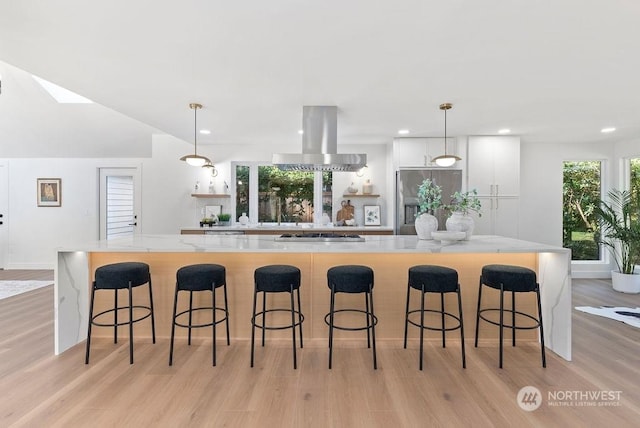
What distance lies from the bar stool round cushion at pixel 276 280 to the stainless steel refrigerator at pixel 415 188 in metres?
2.88

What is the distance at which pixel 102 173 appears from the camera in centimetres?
620

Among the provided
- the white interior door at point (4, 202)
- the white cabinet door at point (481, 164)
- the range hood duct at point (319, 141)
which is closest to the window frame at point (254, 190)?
the range hood duct at point (319, 141)

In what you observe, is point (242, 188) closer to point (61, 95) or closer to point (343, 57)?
point (61, 95)

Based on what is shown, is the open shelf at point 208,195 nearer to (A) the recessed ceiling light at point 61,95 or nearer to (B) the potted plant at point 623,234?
(A) the recessed ceiling light at point 61,95

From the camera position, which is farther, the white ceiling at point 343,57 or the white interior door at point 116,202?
the white interior door at point 116,202

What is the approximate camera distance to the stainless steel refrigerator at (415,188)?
5004 millimetres

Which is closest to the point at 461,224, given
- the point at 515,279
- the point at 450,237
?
the point at 450,237

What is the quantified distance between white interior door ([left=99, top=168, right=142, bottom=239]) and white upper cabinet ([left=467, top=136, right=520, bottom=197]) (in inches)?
235

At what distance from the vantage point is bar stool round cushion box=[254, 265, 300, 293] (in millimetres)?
2512

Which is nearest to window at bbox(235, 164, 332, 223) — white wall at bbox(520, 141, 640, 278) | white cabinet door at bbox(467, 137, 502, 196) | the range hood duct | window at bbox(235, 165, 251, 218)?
window at bbox(235, 165, 251, 218)

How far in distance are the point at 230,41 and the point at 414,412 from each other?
2.64 metres

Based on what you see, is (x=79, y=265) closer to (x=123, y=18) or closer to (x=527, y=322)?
(x=123, y=18)

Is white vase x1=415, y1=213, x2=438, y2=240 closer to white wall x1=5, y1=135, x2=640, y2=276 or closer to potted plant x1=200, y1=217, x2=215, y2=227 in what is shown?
white wall x1=5, y1=135, x2=640, y2=276

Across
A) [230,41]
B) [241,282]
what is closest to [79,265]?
[241,282]
